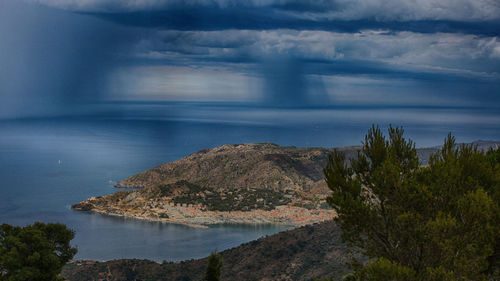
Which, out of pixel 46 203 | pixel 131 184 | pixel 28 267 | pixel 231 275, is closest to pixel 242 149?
pixel 131 184

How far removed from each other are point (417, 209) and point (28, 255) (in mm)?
12789

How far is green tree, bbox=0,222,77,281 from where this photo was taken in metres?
14.2

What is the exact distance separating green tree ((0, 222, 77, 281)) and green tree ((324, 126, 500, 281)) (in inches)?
426

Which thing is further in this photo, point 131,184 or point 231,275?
point 131,184

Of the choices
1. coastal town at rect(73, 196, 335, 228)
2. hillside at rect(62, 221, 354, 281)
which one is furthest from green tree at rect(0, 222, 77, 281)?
coastal town at rect(73, 196, 335, 228)

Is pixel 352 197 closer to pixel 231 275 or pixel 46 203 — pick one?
pixel 231 275

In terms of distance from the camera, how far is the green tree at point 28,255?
14156mm

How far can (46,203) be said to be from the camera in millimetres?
100000

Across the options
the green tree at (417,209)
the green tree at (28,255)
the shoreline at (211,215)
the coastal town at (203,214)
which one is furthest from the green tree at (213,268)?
the shoreline at (211,215)

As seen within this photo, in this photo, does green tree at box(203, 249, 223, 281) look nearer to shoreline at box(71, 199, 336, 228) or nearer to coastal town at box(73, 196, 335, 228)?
coastal town at box(73, 196, 335, 228)

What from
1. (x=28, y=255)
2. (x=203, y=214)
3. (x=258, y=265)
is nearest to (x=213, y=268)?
(x=28, y=255)

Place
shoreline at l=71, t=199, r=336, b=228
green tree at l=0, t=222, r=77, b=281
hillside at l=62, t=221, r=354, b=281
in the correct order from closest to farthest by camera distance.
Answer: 1. green tree at l=0, t=222, r=77, b=281
2. hillside at l=62, t=221, r=354, b=281
3. shoreline at l=71, t=199, r=336, b=228

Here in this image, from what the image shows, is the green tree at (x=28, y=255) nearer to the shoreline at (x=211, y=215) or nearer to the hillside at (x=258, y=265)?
the hillside at (x=258, y=265)

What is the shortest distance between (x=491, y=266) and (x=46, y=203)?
106349 mm
